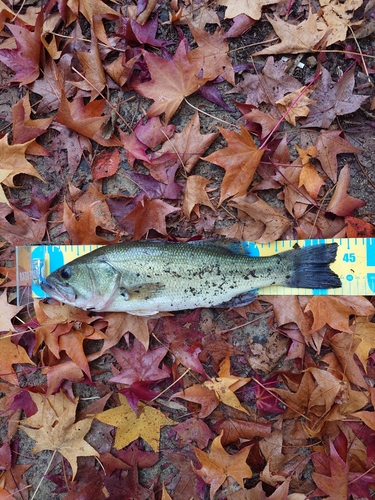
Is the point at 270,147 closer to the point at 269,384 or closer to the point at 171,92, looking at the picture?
the point at 171,92

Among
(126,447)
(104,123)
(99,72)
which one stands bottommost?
(126,447)

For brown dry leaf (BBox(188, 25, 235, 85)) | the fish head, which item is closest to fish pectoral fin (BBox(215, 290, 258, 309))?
the fish head

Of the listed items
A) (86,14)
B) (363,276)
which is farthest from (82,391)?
(86,14)

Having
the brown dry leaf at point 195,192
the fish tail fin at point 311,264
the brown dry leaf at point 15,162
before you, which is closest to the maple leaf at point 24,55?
the brown dry leaf at point 15,162

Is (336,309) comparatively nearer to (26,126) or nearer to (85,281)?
(85,281)

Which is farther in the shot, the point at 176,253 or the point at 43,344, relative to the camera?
the point at 43,344

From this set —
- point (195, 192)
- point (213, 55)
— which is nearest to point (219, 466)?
point (195, 192)

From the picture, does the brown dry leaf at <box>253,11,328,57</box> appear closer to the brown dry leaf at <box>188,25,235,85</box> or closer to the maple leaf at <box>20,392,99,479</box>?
the brown dry leaf at <box>188,25,235,85</box>
